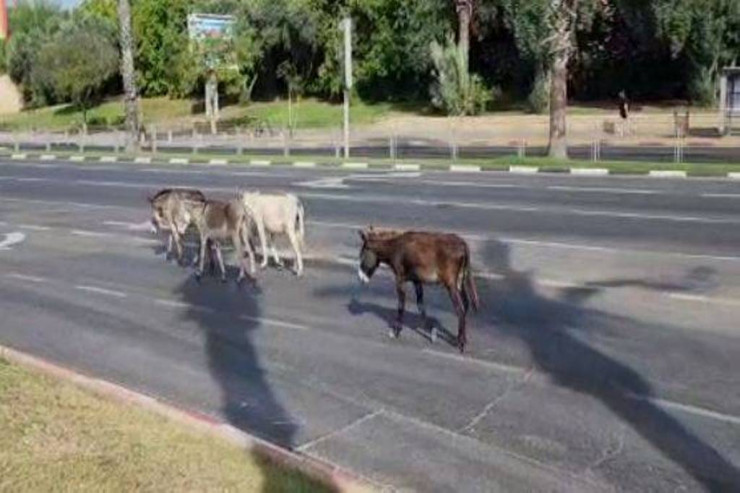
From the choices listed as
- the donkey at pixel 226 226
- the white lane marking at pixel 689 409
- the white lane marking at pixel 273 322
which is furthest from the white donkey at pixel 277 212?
the white lane marking at pixel 689 409

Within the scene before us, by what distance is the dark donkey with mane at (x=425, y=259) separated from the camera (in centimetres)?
942

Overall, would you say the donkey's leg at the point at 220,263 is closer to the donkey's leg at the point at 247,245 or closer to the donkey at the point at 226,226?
the donkey at the point at 226,226

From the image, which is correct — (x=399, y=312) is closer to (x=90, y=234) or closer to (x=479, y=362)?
(x=479, y=362)

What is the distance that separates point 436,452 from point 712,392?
2.49 meters

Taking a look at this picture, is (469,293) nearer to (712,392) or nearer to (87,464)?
(712,392)

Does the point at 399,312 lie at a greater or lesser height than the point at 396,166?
greater

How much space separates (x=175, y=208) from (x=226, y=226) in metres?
1.40

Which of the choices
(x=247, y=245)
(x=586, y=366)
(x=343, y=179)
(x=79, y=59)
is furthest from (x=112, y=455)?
(x=79, y=59)

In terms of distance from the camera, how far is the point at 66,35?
75.4 m

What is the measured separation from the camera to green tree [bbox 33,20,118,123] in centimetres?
7281

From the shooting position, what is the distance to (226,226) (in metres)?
13.8

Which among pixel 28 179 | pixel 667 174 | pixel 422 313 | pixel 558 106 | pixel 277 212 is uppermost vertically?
pixel 558 106

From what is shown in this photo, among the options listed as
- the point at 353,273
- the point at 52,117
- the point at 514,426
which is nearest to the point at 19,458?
the point at 514,426

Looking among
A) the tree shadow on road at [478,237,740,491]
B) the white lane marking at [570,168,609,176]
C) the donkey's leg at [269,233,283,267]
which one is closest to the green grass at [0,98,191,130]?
the white lane marking at [570,168,609,176]
